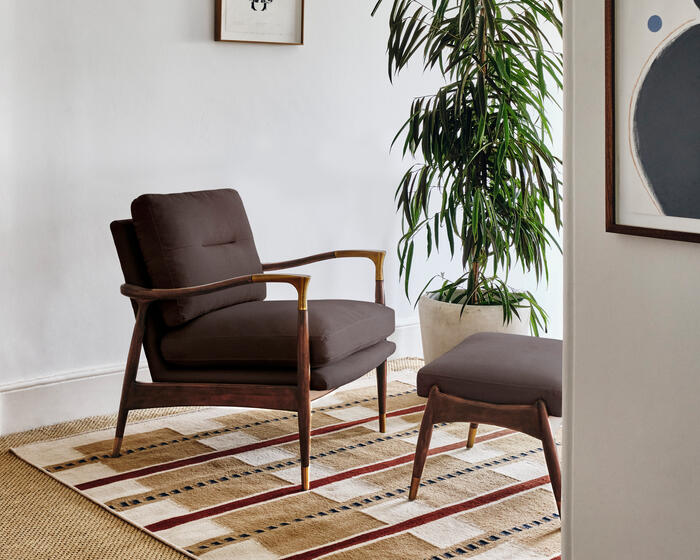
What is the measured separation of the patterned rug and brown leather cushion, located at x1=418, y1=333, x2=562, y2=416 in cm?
38

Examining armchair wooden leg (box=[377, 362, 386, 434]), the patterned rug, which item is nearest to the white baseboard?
the patterned rug

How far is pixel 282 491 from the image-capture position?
2.94 m

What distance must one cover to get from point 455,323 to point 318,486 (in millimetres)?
1323

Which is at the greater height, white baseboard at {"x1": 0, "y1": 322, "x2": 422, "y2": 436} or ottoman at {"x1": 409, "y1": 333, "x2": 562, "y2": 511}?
ottoman at {"x1": 409, "y1": 333, "x2": 562, "y2": 511}

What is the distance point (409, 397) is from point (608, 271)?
243 centimetres

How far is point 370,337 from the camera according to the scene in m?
3.35

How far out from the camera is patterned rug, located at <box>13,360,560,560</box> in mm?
2553

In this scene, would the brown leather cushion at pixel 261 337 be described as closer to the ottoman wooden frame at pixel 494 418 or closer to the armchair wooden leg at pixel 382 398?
the armchair wooden leg at pixel 382 398

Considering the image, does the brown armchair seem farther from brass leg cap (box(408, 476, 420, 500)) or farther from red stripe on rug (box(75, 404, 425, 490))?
brass leg cap (box(408, 476, 420, 500))

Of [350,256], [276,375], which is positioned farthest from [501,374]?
[350,256]

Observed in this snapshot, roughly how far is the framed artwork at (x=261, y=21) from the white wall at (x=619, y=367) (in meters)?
2.48

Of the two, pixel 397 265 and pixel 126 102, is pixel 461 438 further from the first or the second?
pixel 126 102

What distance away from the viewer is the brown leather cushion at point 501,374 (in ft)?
8.50

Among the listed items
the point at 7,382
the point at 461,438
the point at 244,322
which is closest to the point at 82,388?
the point at 7,382
